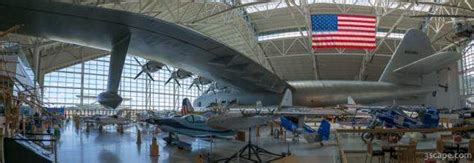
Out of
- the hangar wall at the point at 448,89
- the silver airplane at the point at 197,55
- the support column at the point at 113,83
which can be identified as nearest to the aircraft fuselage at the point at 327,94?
the silver airplane at the point at 197,55

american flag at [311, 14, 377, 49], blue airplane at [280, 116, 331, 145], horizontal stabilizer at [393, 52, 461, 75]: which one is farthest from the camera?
american flag at [311, 14, 377, 49]

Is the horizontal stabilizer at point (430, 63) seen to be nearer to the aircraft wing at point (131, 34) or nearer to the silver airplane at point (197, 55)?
the silver airplane at point (197, 55)

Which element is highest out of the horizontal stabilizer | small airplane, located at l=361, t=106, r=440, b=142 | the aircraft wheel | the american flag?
the american flag

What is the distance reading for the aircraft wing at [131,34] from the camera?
44.2ft

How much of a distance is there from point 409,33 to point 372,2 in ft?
46.1

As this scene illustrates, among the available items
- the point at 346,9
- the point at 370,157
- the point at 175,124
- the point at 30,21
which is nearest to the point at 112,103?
the point at 175,124

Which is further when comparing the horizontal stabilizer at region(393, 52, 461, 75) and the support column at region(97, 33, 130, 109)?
the horizontal stabilizer at region(393, 52, 461, 75)

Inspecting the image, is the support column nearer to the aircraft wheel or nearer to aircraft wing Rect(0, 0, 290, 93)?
aircraft wing Rect(0, 0, 290, 93)

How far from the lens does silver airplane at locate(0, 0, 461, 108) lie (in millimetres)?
14117

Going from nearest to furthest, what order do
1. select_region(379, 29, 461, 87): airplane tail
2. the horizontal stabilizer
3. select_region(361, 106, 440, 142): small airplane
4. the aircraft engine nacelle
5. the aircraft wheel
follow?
the aircraft wheel, the aircraft engine nacelle, select_region(361, 106, 440, 142): small airplane, the horizontal stabilizer, select_region(379, 29, 461, 87): airplane tail

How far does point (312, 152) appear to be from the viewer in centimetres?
1388

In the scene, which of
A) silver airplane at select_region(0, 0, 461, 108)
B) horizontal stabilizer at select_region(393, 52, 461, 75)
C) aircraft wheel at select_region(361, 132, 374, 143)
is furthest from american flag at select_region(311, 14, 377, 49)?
aircraft wheel at select_region(361, 132, 374, 143)

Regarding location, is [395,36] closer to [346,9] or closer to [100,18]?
[346,9]

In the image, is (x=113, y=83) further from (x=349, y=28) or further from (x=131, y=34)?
(x=349, y=28)
